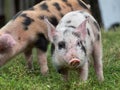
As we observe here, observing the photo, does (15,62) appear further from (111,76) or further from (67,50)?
(67,50)

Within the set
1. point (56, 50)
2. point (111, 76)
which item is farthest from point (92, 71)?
point (56, 50)

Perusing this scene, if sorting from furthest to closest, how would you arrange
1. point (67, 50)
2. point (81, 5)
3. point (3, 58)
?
point (81, 5) → point (3, 58) → point (67, 50)

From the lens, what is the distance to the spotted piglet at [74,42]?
6473mm

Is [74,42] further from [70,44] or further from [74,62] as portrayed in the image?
[74,62]

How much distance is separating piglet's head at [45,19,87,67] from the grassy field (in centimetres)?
28

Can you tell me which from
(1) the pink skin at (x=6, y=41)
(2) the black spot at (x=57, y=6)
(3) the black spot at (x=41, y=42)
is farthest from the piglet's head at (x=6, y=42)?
(2) the black spot at (x=57, y=6)

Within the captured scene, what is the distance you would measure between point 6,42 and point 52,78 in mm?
871

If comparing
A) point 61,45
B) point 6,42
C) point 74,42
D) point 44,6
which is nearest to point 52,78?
point 6,42

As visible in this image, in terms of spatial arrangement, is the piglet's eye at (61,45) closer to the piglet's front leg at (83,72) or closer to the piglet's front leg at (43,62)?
the piglet's front leg at (83,72)

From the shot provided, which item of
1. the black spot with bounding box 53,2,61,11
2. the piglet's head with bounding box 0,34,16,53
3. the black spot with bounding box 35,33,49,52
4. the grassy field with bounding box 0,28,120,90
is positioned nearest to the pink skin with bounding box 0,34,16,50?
the piglet's head with bounding box 0,34,16,53

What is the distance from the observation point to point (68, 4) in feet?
28.4

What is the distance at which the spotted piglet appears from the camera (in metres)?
Answer: 6.47

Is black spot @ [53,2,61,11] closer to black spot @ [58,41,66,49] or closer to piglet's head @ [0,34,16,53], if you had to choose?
piglet's head @ [0,34,16,53]

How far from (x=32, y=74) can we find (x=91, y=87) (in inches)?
61.6
